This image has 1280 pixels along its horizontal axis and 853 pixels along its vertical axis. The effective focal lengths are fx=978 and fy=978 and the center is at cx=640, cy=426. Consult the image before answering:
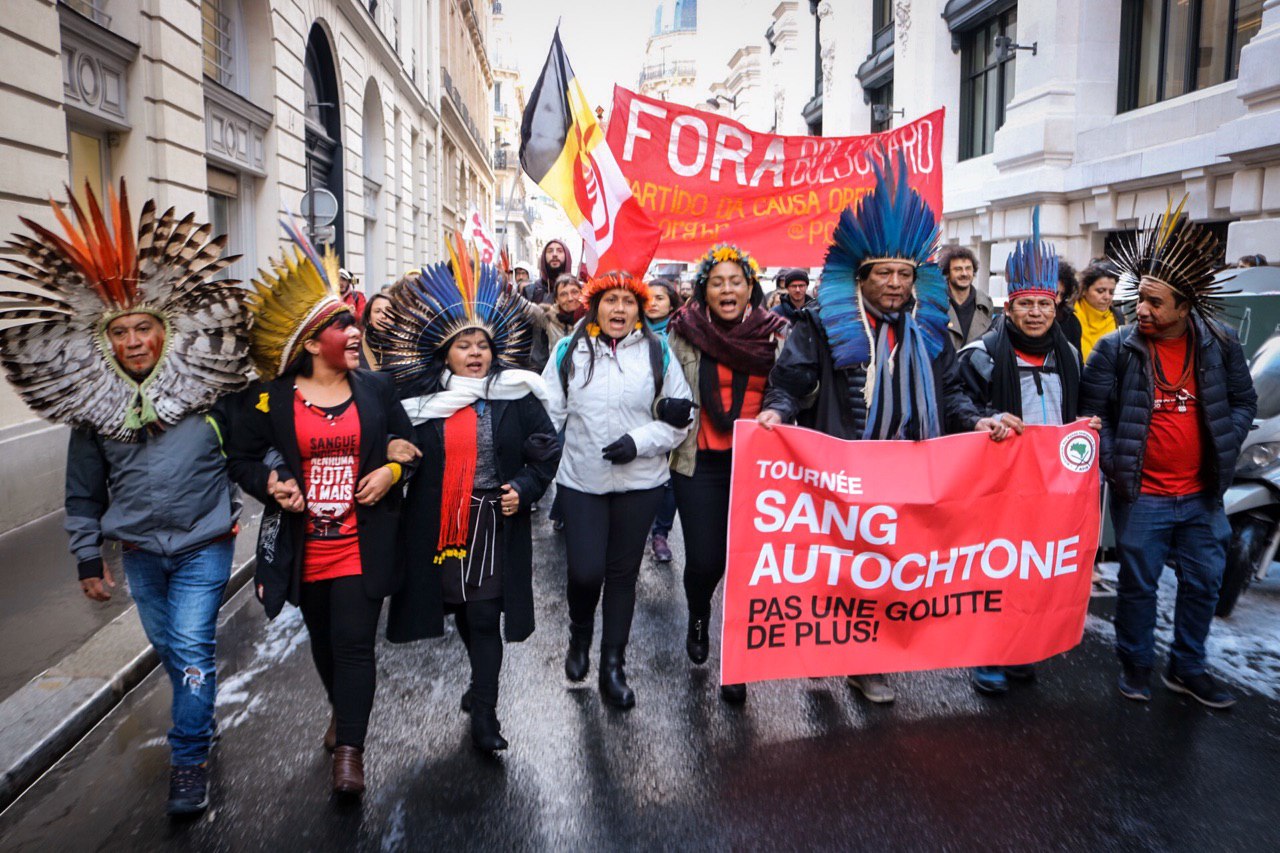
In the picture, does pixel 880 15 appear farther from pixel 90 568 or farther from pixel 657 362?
pixel 90 568

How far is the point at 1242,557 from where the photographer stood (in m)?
5.52

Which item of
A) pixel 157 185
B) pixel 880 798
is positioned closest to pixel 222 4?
pixel 157 185

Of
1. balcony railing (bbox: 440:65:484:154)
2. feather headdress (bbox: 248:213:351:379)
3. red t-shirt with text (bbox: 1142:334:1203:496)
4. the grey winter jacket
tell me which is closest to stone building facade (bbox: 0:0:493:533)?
feather headdress (bbox: 248:213:351:379)

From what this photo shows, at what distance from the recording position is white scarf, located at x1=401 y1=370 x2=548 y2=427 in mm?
3928

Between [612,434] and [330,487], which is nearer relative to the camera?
[330,487]

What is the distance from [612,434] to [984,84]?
18525mm

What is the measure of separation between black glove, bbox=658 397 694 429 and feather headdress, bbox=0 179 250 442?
1791 millimetres

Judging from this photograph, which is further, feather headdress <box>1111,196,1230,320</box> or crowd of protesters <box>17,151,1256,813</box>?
feather headdress <box>1111,196,1230,320</box>

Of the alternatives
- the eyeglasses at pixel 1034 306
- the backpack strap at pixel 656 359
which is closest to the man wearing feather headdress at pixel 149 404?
the backpack strap at pixel 656 359

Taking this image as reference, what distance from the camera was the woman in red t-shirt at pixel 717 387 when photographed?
4711mm

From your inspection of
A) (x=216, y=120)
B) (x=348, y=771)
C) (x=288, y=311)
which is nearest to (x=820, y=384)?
(x=288, y=311)

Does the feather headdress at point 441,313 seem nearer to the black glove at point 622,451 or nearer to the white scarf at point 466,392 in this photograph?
the white scarf at point 466,392

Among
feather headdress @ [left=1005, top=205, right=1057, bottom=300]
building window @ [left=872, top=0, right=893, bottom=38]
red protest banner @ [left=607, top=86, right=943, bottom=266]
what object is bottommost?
feather headdress @ [left=1005, top=205, right=1057, bottom=300]

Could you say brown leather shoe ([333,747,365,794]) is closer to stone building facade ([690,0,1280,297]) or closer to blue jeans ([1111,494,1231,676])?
blue jeans ([1111,494,1231,676])
